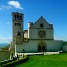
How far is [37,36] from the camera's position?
181 ft

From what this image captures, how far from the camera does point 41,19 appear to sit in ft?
181

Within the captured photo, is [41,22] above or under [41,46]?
above

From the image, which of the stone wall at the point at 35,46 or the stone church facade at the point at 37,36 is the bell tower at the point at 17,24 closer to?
the stone church facade at the point at 37,36

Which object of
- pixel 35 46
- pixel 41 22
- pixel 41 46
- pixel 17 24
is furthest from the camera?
pixel 17 24

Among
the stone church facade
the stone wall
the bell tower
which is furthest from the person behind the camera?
the bell tower

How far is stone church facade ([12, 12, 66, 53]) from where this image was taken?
54.2 meters

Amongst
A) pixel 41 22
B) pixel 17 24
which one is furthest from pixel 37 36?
pixel 17 24

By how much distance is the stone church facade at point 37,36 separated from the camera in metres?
54.2

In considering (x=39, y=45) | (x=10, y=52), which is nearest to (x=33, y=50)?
(x=39, y=45)

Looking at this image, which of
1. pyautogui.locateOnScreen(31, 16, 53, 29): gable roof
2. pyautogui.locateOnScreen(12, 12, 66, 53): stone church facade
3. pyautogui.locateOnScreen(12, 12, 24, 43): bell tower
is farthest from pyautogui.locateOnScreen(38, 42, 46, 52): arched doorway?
pyautogui.locateOnScreen(12, 12, 24, 43): bell tower

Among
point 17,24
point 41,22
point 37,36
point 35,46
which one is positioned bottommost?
point 35,46

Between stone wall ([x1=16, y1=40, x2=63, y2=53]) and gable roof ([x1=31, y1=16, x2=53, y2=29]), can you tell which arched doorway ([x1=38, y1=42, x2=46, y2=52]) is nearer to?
stone wall ([x1=16, y1=40, x2=63, y2=53])

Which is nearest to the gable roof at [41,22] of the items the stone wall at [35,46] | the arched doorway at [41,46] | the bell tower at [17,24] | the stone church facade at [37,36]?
the stone church facade at [37,36]

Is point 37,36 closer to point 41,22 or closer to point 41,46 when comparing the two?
point 41,46
